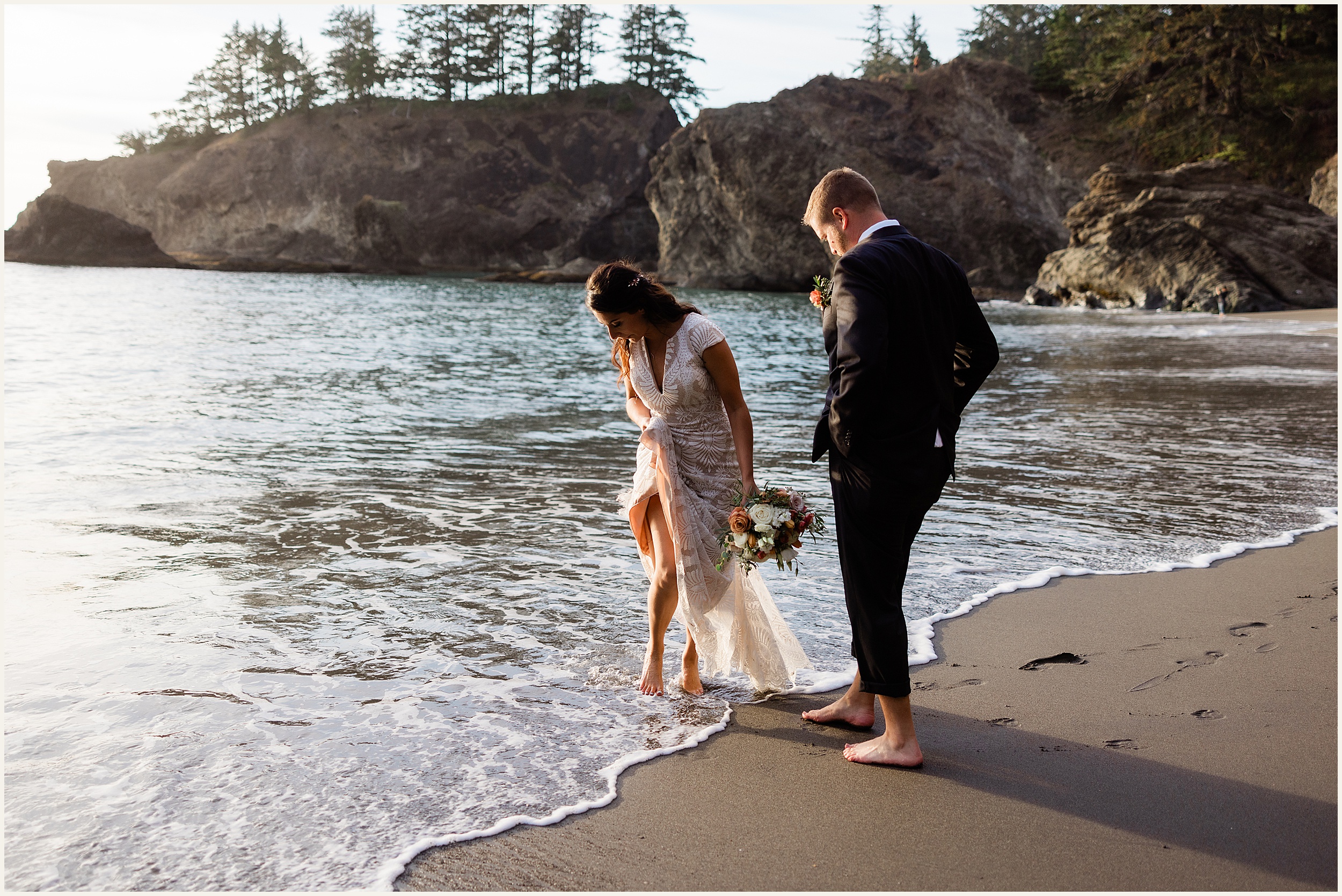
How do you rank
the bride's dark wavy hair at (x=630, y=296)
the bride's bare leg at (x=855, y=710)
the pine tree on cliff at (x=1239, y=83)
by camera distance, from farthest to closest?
the pine tree on cliff at (x=1239, y=83) < the bride's dark wavy hair at (x=630, y=296) < the bride's bare leg at (x=855, y=710)

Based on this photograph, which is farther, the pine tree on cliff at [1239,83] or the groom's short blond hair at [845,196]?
the pine tree on cliff at [1239,83]

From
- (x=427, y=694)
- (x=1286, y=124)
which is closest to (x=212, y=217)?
(x=1286, y=124)

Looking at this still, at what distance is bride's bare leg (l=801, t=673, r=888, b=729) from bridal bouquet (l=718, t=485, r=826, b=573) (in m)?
0.54

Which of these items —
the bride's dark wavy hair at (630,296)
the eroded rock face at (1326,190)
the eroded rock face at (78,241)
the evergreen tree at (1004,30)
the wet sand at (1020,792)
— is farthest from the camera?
the evergreen tree at (1004,30)

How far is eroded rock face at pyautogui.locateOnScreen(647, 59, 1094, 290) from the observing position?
2159 inches

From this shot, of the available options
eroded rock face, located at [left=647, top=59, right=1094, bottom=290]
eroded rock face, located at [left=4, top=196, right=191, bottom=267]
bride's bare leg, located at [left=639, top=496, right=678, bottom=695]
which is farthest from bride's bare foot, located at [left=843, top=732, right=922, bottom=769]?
eroded rock face, located at [left=4, top=196, right=191, bottom=267]

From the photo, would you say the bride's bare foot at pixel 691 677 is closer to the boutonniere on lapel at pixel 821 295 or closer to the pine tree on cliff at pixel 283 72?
the boutonniere on lapel at pixel 821 295

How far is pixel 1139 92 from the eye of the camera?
53.0 m

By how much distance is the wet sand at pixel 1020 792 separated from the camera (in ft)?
8.89

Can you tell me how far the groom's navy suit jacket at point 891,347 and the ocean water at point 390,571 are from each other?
137 cm

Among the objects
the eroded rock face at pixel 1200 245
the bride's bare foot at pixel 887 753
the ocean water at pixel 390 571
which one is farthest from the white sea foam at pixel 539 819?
Result: the eroded rock face at pixel 1200 245

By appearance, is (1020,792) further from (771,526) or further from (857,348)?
(857,348)

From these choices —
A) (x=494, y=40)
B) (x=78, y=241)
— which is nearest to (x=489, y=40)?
(x=494, y=40)

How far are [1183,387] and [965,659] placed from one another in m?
11.7
